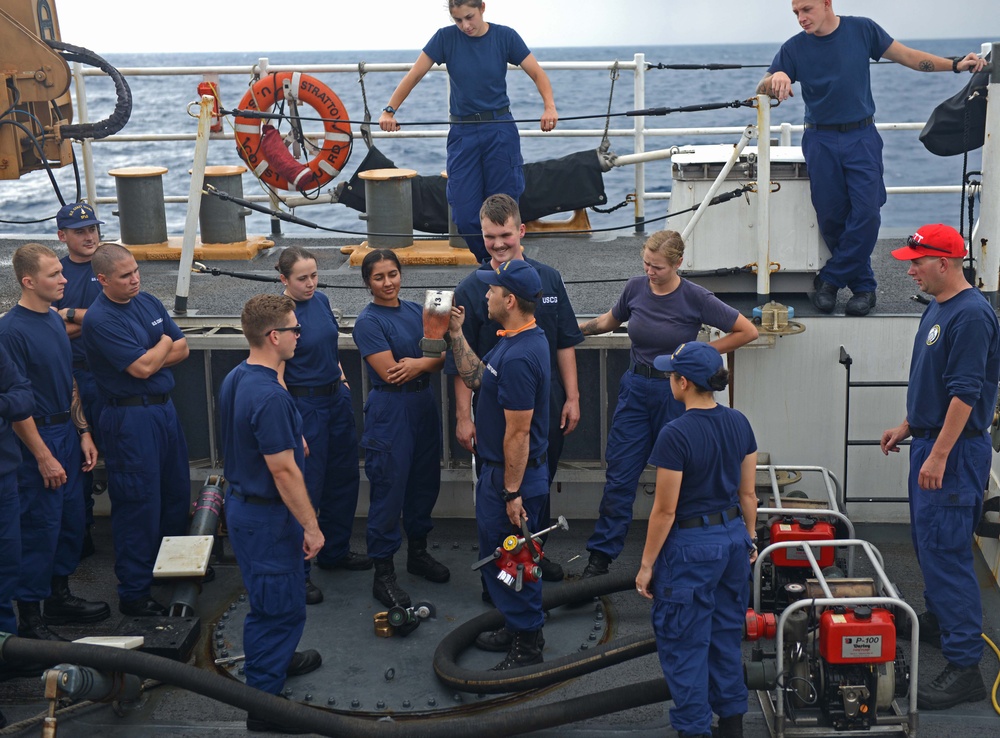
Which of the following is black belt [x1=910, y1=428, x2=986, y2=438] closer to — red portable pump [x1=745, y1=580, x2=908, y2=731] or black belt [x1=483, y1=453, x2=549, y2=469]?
red portable pump [x1=745, y1=580, x2=908, y2=731]

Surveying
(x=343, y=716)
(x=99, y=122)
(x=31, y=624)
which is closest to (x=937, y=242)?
(x=343, y=716)

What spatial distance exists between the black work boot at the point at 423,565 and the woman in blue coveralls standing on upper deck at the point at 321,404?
1.32 feet

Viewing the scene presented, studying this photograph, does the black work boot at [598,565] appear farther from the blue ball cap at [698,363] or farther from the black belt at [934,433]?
the blue ball cap at [698,363]

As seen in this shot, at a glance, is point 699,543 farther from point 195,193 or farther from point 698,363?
point 195,193

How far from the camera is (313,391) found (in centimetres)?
603

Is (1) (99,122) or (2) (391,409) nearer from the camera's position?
(2) (391,409)

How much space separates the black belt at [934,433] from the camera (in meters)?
5.12

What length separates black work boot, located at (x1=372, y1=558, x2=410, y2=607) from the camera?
5.85 meters

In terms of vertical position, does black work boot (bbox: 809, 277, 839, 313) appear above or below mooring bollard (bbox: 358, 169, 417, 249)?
below

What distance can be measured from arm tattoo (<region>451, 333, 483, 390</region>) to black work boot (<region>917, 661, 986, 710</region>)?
2465 mm

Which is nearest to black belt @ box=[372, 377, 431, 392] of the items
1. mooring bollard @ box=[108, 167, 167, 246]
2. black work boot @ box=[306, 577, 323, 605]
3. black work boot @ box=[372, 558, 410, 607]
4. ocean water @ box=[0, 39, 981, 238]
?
black work boot @ box=[372, 558, 410, 607]

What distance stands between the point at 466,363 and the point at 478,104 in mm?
2411

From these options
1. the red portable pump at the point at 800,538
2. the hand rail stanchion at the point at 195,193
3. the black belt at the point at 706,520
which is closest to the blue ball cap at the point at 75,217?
the hand rail stanchion at the point at 195,193

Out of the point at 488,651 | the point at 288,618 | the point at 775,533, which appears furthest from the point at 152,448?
the point at 775,533
